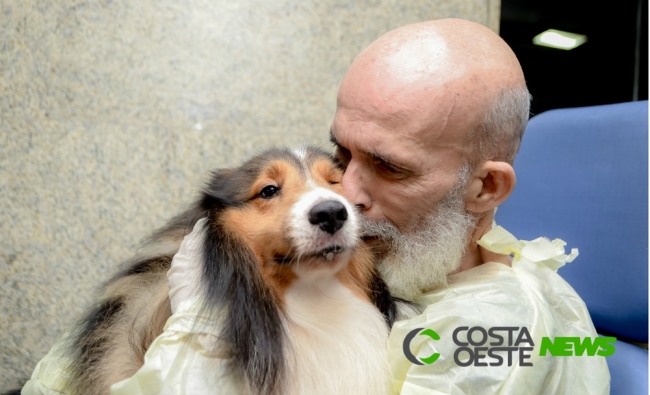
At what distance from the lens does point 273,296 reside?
1.05 meters

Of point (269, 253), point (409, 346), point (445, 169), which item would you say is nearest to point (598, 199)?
point (445, 169)

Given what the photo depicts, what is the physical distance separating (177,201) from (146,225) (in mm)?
174

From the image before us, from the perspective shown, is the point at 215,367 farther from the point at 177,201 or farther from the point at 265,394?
the point at 177,201

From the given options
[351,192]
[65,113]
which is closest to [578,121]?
[351,192]

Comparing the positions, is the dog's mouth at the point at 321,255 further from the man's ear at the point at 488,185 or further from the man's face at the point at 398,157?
the man's ear at the point at 488,185

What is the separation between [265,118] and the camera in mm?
2213

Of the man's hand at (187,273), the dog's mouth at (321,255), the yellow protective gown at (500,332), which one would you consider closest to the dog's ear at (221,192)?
the man's hand at (187,273)

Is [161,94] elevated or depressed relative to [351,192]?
elevated

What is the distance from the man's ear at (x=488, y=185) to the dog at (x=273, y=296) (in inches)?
15.1

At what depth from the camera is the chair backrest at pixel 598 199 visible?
60.5 inches

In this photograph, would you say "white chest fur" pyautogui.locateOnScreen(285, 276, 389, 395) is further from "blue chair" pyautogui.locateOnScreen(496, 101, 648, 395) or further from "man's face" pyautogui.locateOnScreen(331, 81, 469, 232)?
"blue chair" pyautogui.locateOnScreen(496, 101, 648, 395)

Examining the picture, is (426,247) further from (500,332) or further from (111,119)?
(111,119)

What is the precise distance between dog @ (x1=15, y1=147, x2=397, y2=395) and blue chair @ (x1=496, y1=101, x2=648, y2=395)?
2.94 feet

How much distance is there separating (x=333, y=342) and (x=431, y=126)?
2.00 feet
